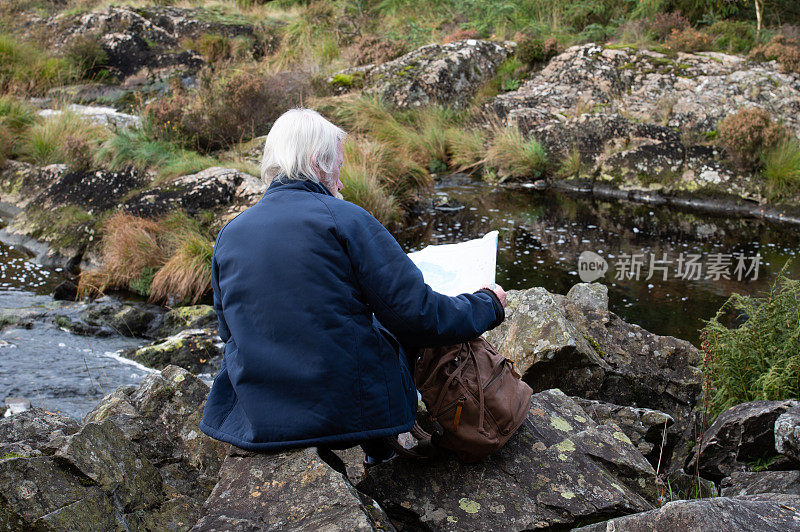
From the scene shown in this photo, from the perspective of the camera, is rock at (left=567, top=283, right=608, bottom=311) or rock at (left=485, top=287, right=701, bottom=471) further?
rock at (left=567, top=283, right=608, bottom=311)

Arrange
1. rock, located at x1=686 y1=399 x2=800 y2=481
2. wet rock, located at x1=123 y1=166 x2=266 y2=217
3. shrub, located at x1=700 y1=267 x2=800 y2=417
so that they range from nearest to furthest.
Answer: rock, located at x1=686 y1=399 x2=800 y2=481
shrub, located at x1=700 y1=267 x2=800 y2=417
wet rock, located at x1=123 y1=166 x2=266 y2=217

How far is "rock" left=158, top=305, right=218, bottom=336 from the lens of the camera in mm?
5680

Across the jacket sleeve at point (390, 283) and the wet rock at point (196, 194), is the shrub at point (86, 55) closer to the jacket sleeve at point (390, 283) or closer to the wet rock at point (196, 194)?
the wet rock at point (196, 194)

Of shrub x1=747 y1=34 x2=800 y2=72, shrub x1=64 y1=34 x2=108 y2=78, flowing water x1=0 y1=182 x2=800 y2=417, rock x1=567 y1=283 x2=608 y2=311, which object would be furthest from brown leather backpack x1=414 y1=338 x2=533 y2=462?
shrub x1=64 y1=34 x2=108 y2=78

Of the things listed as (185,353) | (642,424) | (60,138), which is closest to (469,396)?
(642,424)

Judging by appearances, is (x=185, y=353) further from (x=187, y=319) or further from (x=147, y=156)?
(x=147, y=156)

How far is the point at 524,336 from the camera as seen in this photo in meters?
3.78

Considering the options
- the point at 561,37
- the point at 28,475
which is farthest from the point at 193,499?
the point at 561,37

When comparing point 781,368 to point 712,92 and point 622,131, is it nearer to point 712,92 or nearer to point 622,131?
point 622,131

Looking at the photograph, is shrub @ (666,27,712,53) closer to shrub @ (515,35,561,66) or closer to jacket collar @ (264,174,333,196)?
shrub @ (515,35,561,66)

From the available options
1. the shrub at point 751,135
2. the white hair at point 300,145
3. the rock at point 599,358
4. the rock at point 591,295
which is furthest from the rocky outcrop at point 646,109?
the white hair at point 300,145

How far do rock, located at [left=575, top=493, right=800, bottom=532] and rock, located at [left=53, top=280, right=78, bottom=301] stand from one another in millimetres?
6199

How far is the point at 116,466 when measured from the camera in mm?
1975

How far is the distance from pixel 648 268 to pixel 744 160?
3.70m
